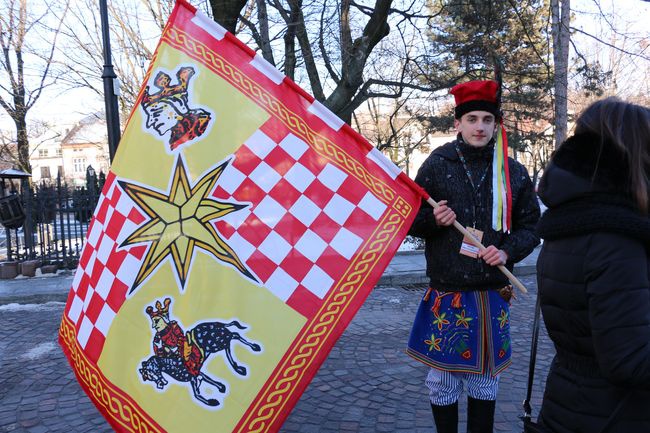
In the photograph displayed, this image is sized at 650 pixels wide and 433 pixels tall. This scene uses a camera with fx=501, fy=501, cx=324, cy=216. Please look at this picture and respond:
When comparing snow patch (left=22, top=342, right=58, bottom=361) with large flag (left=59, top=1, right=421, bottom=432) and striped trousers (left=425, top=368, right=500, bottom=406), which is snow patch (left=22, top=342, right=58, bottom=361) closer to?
large flag (left=59, top=1, right=421, bottom=432)

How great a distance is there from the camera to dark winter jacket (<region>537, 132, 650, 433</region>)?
1384 mm

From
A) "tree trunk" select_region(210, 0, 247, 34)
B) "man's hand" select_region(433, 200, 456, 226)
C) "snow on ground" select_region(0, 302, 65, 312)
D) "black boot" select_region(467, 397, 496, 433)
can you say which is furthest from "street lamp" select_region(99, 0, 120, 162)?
"black boot" select_region(467, 397, 496, 433)

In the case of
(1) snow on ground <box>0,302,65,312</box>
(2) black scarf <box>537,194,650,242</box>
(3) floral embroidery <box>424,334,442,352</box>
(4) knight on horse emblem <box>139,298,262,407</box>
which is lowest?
(1) snow on ground <box>0,302,65,312</box>

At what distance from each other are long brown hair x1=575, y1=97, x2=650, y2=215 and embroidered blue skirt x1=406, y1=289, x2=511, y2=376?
3.72ft

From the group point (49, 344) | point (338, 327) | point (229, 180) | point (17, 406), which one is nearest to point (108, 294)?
point (229, 180)

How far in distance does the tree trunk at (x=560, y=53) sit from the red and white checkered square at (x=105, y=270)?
37.6 ft

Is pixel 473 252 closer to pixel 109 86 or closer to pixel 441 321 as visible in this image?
pixel 441 321

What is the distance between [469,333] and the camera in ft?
8.04

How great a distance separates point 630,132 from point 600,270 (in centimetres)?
42

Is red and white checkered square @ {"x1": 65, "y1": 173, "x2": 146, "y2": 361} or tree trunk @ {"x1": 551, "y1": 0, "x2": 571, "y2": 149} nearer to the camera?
red and white checkered square @ {"x1": 65, "y1": 173, "x2": 146, "y2": 361}

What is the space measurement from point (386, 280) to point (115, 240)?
6.30m

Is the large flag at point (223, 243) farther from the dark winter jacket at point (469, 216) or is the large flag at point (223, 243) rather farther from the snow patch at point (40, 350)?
the snow patch at point (40, 350)

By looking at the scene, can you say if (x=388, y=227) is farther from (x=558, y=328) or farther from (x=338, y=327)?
(x=558, y=328)

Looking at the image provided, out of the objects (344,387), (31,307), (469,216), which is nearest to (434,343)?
(469,216)
